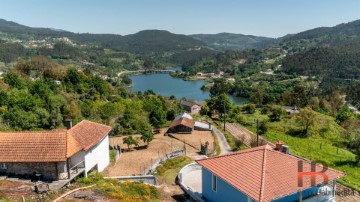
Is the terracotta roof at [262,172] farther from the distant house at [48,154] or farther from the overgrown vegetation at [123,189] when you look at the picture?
the distant house at [48,154]

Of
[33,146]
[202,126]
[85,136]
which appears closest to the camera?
[33,146]

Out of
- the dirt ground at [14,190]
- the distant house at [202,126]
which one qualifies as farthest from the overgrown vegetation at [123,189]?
the distant house at [202,126]

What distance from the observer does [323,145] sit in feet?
145

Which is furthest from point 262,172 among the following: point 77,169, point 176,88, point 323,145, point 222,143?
point 176,88

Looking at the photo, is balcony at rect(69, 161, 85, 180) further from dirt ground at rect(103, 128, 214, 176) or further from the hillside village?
dirt ground at rect(103, 128, 214, 176)

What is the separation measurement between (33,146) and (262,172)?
48.6ft

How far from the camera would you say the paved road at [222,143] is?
36331mm

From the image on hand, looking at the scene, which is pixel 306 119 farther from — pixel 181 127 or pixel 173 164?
pixel 173 164

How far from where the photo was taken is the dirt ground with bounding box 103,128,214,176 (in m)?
27.5

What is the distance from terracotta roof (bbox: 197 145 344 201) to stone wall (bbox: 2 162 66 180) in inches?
364

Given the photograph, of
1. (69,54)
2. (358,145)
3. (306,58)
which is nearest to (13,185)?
(358,145)

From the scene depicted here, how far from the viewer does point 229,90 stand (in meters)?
135

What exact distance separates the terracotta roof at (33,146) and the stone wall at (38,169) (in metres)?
0.41

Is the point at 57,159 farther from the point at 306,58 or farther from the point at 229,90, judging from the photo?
the point at 306,58
